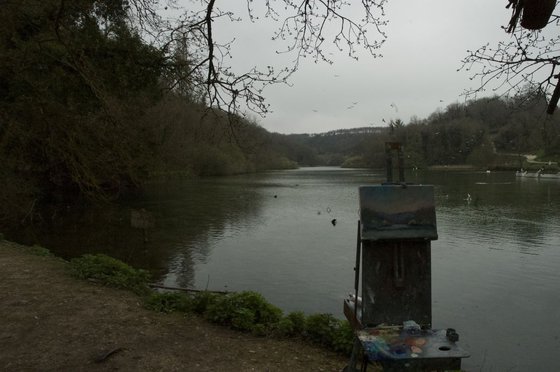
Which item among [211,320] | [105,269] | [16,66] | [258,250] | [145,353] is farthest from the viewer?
[258,250]

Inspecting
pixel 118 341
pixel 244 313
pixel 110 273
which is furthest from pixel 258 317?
pixel 110 273

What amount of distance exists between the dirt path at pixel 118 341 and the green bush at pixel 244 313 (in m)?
0.17

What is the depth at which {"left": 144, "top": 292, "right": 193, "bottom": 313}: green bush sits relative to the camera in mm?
7770

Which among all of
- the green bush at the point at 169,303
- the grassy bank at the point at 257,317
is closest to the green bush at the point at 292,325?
the grassy bank at the point at 257,317

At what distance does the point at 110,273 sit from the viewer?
10016 mm

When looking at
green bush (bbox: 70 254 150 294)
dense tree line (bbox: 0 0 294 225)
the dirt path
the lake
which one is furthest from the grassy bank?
the lake

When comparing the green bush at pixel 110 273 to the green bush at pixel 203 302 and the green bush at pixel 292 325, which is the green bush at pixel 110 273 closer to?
the green bush at pixel 203 302

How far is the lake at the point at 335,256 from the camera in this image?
1082 cm

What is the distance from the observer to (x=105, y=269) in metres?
10.1

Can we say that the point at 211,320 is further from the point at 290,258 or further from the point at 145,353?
the point at 290,258

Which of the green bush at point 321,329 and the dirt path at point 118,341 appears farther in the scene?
the green bush at point 321,329

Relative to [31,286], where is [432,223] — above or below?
above

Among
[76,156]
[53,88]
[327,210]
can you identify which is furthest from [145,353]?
[327,210]

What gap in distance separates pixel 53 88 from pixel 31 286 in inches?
151
